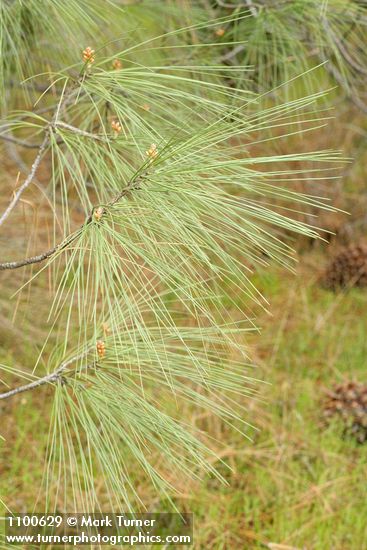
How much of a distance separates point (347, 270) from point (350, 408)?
2.28 feet

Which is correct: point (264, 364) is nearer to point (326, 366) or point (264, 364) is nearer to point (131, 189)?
point (326, 366)

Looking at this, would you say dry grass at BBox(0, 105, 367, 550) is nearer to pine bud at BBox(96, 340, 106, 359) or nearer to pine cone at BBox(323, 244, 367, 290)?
pine cone at BBox(323, 244, 367, 290)

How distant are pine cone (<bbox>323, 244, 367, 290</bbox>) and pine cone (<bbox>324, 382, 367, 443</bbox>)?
0.60m

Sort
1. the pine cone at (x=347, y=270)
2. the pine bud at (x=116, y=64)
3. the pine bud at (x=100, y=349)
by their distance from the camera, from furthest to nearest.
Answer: the pine cone at (x=347, y=270) < the pine bud at (x=116, y=64) < the pine bud at (x=100, y=349)

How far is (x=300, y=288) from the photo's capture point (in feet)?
7.80

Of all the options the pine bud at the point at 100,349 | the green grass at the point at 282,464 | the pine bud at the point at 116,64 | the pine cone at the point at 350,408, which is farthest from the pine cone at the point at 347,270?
the pine bud at the point at 100,349

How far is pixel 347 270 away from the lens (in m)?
2.39

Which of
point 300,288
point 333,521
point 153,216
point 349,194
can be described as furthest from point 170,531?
point 349,194

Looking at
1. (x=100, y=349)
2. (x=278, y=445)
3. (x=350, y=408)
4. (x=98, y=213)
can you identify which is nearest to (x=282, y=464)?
(x=278, y=445)

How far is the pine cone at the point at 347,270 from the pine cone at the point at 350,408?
0.60m

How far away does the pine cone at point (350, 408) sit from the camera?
176 centimetres

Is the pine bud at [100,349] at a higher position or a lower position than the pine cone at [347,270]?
higher

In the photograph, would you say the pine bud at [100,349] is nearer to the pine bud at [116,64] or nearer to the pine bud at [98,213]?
the pine bud at [98,213]

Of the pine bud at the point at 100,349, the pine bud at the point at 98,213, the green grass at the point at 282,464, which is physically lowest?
the green grass at the point at 282,464
